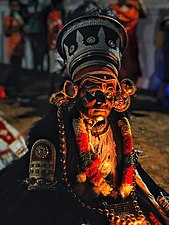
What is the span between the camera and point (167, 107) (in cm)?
792

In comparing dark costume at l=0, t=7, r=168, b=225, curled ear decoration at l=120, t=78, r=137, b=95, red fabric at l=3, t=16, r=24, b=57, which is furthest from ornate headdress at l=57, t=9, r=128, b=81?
red fabric at l=3, t=16, r=24, b=57

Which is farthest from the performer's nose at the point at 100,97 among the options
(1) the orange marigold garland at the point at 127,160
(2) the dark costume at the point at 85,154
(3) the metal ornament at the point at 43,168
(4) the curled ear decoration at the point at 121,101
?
(3) the metal ornament at the point at 43,168

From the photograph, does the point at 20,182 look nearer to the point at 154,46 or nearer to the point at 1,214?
the point at 1,214

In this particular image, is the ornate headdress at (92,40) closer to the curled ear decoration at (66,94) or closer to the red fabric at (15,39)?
the curled ear decoration at (66,94)

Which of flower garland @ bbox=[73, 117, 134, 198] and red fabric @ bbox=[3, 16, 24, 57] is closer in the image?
flower garland @ bbox=[73, 117, 134, 198]

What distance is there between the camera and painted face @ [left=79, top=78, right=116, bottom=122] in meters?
2.92

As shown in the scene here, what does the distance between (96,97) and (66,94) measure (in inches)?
8.2

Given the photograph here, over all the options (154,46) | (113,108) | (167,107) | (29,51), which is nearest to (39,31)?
(29,51)

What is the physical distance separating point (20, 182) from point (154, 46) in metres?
6.65

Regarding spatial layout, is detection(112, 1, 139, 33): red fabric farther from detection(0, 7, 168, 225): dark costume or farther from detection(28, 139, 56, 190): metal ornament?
detection(28, 139, 56, 190): metal ornament

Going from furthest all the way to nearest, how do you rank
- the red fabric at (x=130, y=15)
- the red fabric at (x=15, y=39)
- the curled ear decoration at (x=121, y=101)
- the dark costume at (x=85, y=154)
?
1. the red fabric at (x=15, y=39)
2. the red fabric at (x=130, y=15)
3. the curled ear decoration at (x=121, y=101)
4. the dark costume at (x=85, y=154)

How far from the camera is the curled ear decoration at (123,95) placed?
304 centimetres

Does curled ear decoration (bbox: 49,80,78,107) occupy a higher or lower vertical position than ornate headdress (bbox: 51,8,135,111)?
lower

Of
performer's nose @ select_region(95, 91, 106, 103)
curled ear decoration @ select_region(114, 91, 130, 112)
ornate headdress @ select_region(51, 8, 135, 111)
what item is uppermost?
ornate headdress @ select_region(51, 8, 135, 111)
